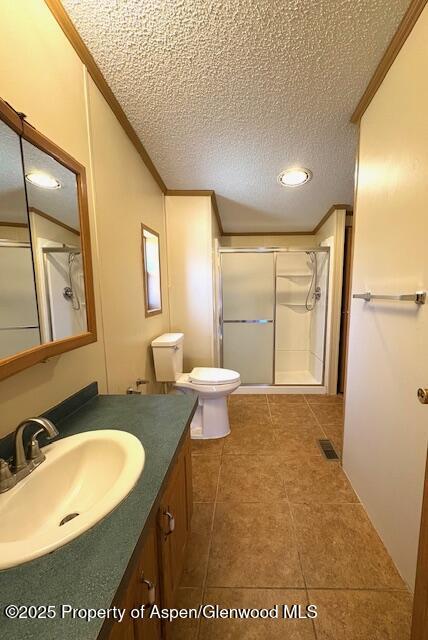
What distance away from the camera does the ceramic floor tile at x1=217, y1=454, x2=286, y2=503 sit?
1585 mm

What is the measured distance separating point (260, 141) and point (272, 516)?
7.89 ft

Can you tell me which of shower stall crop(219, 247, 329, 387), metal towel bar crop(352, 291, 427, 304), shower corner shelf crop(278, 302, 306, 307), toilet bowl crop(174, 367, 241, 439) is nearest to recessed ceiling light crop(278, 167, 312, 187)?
shower stall crop(219, 247, 329, 387)

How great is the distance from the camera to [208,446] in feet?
6.88

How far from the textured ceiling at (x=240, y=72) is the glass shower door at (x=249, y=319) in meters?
1.21

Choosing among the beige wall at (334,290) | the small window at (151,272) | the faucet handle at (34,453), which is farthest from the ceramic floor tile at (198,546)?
the beige wall at (334,290)

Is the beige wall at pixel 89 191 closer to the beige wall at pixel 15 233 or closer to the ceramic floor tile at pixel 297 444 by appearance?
the beige wall at pixel 15 233

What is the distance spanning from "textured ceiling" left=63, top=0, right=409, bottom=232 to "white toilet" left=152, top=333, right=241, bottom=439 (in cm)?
151

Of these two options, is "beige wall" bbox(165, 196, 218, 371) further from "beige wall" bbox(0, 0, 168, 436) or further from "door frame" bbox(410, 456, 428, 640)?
"door frame" bbox(410, 456, 428, 640)

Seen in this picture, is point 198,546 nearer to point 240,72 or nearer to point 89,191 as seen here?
point 89,191

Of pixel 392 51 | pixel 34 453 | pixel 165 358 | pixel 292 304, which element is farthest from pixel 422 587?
pixel 292 304

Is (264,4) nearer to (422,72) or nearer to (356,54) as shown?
(356,54)

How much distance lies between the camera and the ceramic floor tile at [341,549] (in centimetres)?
112

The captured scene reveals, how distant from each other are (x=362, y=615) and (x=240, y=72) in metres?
2.47

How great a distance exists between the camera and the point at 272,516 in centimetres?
145
